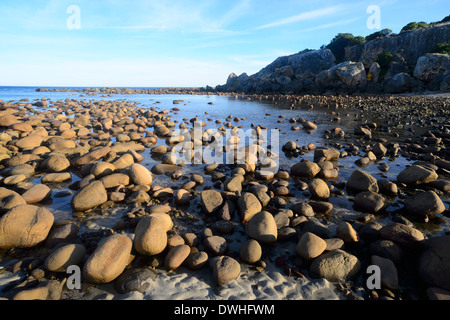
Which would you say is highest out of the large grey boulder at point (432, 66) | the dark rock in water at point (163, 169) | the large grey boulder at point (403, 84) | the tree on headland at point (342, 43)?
the tree on headland at point (342, 43)

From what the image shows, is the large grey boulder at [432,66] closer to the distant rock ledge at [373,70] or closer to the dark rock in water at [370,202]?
the distant rock ledge at [373,70]

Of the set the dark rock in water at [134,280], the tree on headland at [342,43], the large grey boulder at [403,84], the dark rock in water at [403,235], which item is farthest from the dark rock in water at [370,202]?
the tree on headland at [342,43]

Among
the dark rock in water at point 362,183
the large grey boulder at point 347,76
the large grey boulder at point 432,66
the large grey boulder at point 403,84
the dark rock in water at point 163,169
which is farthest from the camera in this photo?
the large grey boulder at point 347,76

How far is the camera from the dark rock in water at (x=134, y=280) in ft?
11.2

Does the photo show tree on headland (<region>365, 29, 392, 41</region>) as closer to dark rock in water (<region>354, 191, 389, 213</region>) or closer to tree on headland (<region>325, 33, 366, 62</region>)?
tree on headland (<region>325, 33, 366, 62</region>)

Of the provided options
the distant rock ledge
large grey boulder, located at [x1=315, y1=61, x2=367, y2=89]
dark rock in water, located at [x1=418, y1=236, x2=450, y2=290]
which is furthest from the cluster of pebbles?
large grey boulder, located at [x1=315, y1=61, x2=367, y2=89]

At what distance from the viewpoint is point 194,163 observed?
9.05m

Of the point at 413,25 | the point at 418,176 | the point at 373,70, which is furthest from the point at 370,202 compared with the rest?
the point at 413,25

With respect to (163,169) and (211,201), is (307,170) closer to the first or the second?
(211,201)

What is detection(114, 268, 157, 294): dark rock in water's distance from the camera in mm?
3400
